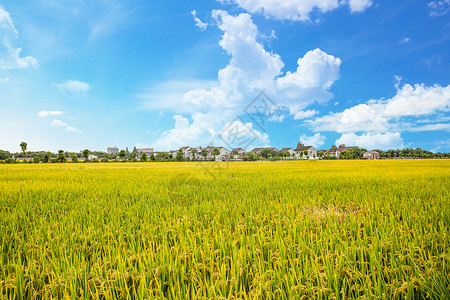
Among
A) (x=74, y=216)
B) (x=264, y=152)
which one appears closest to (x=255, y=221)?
(x=74, y=216)

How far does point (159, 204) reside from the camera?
14.2ft

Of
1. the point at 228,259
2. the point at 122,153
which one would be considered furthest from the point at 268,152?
the point at 228,259

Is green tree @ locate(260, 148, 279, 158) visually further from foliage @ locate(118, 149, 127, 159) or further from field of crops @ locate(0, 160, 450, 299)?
field of crops @ locate(0, 160, 450, 299)

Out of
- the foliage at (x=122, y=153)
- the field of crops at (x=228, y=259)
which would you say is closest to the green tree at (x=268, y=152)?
the foliage at (x=122, y=153)

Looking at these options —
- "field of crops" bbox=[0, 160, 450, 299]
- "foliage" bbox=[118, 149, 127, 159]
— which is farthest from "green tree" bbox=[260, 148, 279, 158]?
"field of crops" bbox=[0, 160, 450, 299]

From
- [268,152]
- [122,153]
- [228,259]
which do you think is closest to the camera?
[228,259]

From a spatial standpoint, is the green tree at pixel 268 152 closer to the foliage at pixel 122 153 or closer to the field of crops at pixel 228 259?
the foliage at pixel 122 153

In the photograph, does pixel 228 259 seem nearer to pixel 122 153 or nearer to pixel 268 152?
pixel 122 153

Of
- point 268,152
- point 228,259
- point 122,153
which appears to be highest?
point 268,152

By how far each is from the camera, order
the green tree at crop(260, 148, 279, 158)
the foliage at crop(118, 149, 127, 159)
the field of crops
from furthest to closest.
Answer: the green tree at crop(260, 148, 279, 158)
the foliage at crop(118, 149, 127, 159)
the field of crops

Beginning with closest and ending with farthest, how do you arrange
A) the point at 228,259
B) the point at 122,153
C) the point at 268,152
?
the point at 228,259, the point at 122,153, the point at 268,152

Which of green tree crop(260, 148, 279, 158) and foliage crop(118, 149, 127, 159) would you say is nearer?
foliage crop(118, 149, 127, 159)

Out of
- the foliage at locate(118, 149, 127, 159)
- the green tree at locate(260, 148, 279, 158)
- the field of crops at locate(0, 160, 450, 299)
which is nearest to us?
the field of crops at locate(0, 160, 450, 299)

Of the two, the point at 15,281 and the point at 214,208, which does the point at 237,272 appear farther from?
the point at 214,208
